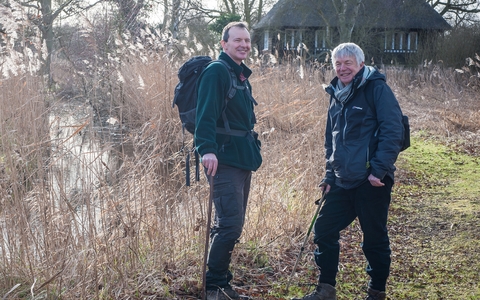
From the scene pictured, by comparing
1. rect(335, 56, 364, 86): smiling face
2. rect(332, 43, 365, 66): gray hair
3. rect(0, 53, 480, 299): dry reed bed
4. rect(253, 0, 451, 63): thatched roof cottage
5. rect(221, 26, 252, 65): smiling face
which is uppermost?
rect(253, 0, 451, 63): thatched roof cottage

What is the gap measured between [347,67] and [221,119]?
2.65 feet

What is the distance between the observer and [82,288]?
9.38ft

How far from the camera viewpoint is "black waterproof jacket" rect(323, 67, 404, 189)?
9.61ft

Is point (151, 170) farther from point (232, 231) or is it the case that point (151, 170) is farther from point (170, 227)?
point (232, 231)

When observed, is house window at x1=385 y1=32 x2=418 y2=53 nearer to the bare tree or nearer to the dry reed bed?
the bare tree

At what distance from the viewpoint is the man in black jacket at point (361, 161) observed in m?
2.96

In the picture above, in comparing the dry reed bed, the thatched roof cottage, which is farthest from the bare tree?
the dry reed bed

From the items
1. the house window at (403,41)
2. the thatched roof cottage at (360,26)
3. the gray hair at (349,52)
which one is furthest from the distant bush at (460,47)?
the gray hair at (349,52)

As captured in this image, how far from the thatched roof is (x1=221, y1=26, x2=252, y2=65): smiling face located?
72.1 ft

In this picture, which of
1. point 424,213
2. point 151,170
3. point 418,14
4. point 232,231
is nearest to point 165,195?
point 151,170

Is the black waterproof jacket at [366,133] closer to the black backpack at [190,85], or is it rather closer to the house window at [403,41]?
the black backpack at [190,85]

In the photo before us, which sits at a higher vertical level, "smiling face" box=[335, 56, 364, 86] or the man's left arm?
"smiling face" box=[335, 56, 364, 86]

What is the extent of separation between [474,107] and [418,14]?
18100mm

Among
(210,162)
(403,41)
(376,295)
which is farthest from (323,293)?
(403,41)
